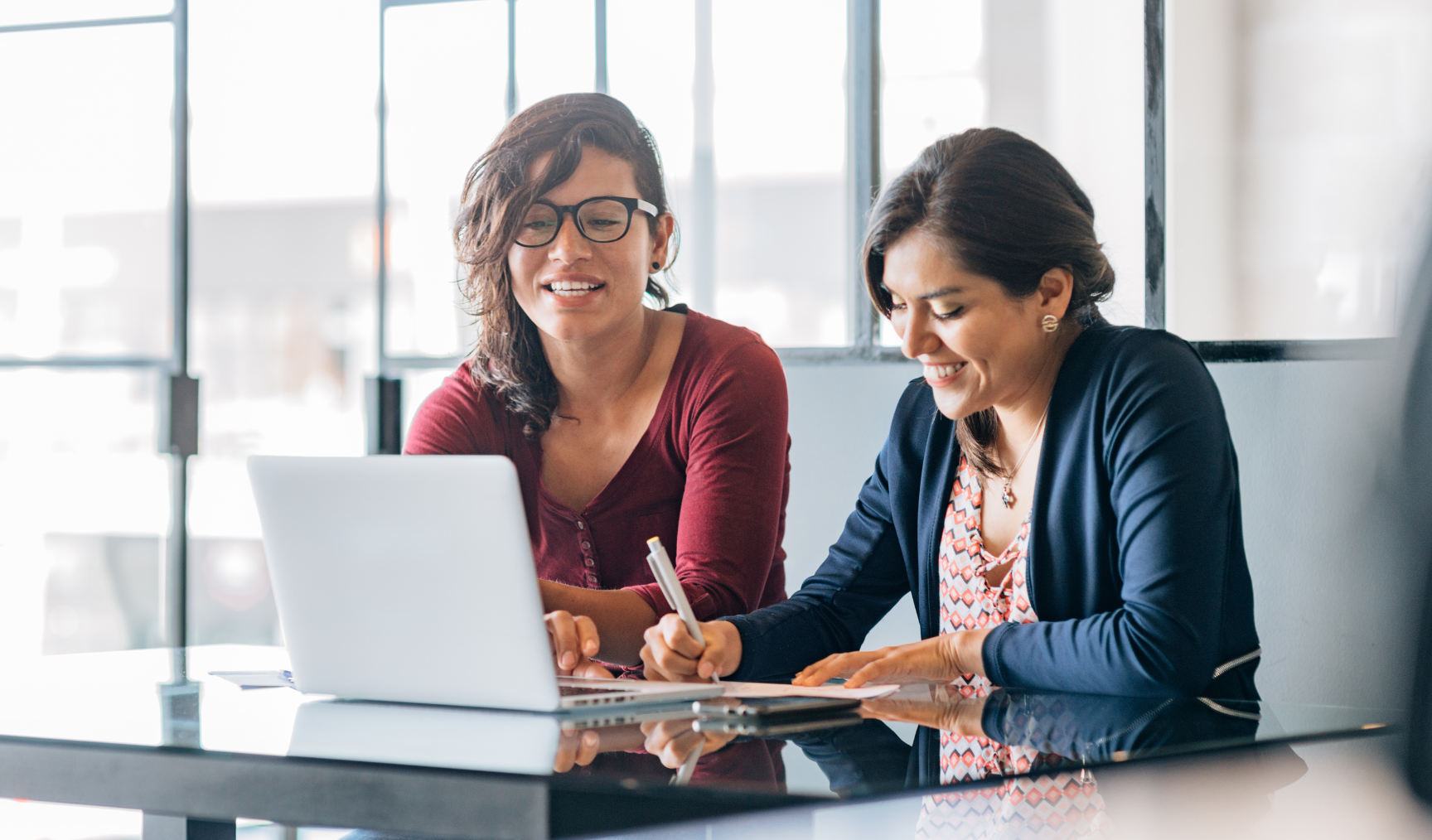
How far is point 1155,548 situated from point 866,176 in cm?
169

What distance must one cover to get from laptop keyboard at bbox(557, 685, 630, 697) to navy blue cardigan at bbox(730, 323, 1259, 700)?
0.94ft

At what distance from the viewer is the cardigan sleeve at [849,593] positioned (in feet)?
4.33

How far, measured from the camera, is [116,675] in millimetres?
1186

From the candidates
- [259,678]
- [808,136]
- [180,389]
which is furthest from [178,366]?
[259,678]

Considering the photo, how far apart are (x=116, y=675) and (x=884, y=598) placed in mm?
878

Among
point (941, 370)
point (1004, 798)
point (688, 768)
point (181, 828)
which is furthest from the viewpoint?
point (941, 370)

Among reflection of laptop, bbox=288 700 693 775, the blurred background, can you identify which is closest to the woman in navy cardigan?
reflection of laptop, bbox=288 700 693 775

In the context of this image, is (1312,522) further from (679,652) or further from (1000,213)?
(679,652)

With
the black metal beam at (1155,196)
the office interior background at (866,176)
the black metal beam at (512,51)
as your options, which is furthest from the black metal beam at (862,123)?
the black metal beam at (512,51)

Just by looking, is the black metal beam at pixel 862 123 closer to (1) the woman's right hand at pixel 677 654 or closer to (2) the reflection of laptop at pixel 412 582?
(1) the woman's right hand at pixel 677 654

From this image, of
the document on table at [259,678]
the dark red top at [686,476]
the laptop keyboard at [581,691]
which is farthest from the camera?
Answer: the dark red top at [686,476]

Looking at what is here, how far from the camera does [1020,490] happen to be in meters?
1.40

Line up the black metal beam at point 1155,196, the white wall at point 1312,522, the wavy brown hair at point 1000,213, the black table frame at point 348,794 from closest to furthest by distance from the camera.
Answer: the black table frame at point 348,794
the wavy brown hair at point 1000,213
the white wall at point 1312,522
the black metal beam at point 1155,196

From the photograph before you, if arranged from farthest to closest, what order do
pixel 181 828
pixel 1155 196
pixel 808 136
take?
pixel 808 136, pixel 1155 196, pixel 181 828
